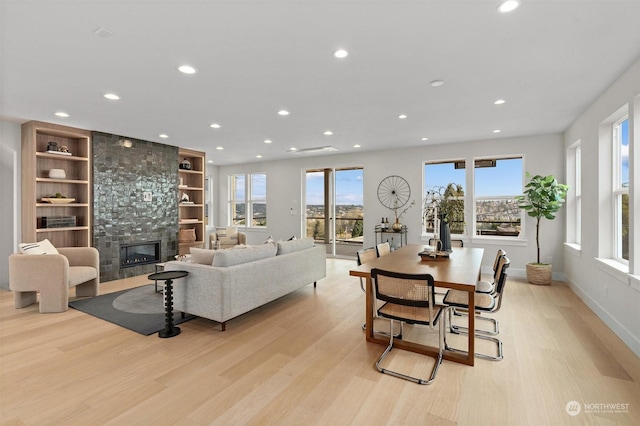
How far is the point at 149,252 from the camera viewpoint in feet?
20.5

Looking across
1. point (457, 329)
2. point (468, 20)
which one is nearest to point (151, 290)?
point (457, 329)

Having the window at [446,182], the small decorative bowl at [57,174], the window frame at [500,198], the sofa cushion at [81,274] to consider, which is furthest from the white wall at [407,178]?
the sofa cushion at [81,274]

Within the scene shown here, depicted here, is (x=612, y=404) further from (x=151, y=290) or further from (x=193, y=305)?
(x=151, y=290)

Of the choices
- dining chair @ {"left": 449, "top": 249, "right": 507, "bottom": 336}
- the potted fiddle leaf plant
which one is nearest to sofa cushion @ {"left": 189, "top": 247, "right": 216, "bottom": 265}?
dining chair @ {"left": 449, "top": 249, "right": 507, "bottom": 336}

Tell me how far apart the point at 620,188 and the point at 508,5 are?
285 cm

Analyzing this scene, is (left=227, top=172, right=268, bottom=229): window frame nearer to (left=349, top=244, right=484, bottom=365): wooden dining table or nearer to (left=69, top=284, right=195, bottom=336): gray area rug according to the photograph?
(left=69, top=284, right=195, bottom=336): gray area rug

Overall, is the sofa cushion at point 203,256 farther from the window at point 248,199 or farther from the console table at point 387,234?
the window at point 248,199

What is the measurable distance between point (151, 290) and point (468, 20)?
519cm

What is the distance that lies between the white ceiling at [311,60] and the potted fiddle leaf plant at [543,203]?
965 mm

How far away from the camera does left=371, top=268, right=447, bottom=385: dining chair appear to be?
2.36 m

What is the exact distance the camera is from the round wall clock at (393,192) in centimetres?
685

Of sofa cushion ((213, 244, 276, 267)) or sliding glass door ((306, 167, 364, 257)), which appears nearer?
sofa cushion ((213, 244, 276, 267))

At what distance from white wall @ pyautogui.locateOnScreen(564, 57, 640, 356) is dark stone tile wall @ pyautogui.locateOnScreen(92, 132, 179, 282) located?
7.02 m

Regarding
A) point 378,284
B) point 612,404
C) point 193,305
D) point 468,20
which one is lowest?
point 612,404
